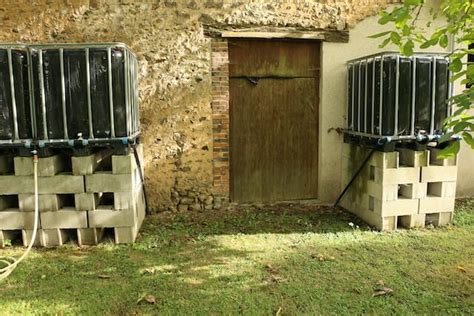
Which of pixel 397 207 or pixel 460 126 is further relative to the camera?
pixel 397 207

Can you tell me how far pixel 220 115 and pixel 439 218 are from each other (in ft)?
10.4

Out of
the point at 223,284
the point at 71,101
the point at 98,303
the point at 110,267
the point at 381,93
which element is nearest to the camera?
the point at 98,303

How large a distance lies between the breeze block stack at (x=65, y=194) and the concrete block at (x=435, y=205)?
11.5 feet

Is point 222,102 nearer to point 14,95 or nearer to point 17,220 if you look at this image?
point 14,95

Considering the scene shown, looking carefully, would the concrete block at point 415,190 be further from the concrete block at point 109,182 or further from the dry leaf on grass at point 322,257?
the concrete block at point 109,182

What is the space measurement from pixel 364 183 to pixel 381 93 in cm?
121

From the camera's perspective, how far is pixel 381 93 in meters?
4.48

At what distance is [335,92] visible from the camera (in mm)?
5539

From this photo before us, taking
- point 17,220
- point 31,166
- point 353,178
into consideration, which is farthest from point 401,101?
point 17,220

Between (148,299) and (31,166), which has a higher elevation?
(31,166)

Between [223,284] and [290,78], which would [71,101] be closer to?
[223,284]

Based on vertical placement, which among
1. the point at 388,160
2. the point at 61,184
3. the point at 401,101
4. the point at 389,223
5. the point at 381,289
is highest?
the point at 401,101

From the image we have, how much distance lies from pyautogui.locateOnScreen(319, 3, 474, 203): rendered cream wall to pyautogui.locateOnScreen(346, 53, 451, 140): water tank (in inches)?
35.1

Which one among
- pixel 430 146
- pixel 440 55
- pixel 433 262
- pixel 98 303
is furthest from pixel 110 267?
pixel 440 55
